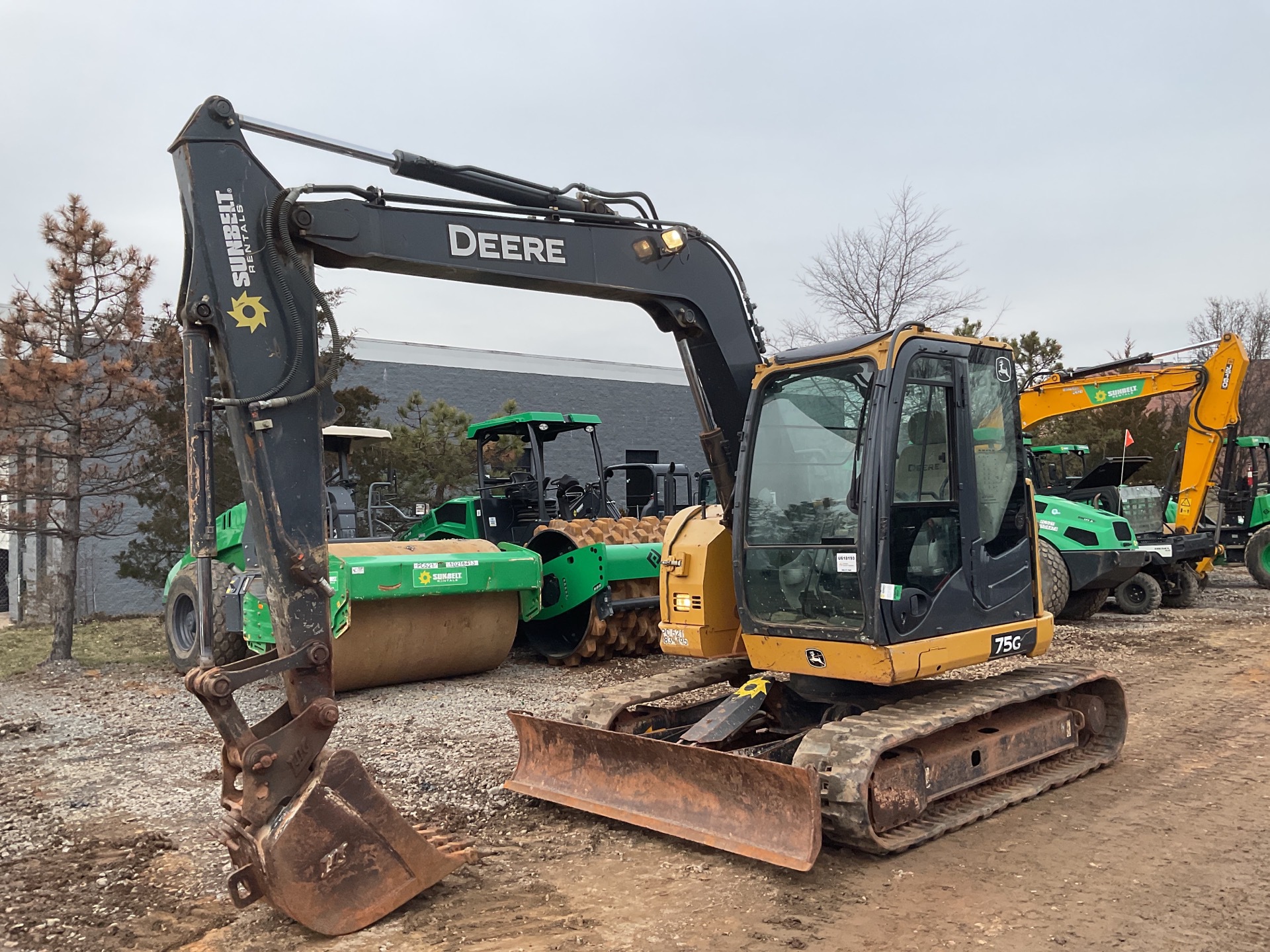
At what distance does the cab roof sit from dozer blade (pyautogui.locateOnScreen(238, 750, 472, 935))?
23.2 ft

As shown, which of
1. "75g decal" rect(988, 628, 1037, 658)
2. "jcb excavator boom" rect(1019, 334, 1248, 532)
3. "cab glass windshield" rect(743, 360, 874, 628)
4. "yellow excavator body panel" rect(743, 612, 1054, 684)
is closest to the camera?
"yellow excavator body panel" rect(743, 612, 1054, 684)

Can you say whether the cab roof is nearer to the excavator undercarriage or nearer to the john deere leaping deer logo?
the excavator undercarriage

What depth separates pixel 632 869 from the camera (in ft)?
15.3

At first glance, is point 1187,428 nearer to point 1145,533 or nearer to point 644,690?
point 1145,533

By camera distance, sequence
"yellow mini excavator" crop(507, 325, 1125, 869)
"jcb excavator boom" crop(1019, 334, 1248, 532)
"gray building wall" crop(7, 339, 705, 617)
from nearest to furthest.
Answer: "yellow mini excavator" crop(507, 325, 1125, 869), "jcb excavator boom" crop(1019, 334, 1248, 532), "gray building wall" crop(7, 339, 705, 617)

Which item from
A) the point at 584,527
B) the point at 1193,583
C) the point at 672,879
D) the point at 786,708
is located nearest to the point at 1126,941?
the point at 672,879

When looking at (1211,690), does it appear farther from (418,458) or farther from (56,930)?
(418,458)

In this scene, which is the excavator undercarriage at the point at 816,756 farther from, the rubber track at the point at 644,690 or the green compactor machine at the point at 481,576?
the green compactor machine at the point at 481,576

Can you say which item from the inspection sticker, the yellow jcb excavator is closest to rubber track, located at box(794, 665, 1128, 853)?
the inspection sticker

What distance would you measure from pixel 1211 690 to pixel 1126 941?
18.6 feet

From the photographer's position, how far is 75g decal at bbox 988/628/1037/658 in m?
5.52

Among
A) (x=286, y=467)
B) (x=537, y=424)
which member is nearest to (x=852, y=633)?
(x=286, y=467)

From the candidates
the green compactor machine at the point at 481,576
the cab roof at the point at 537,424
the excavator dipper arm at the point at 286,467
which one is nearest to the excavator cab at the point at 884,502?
the excavator dipper arm at the point at 286,467

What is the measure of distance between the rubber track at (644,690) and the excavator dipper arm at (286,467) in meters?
1.40
